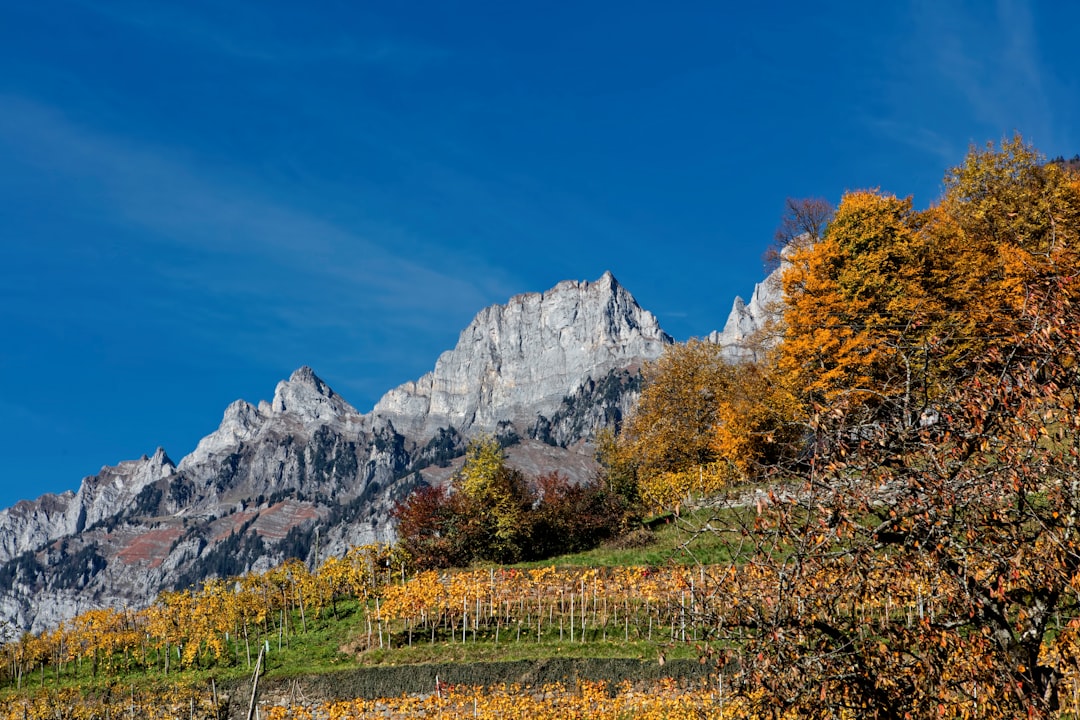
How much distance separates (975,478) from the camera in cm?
816

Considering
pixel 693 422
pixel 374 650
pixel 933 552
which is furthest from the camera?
pixel 693 422

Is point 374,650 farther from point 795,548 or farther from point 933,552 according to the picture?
point 933,552

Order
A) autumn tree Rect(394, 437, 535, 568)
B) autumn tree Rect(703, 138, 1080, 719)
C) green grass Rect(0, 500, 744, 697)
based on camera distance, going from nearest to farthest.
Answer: autumn tree Rect(703, 138, 1080, 719)
green grass Rect(0, 500, 744, 697)
autumn tree Rect(394, 437, 535, 568)

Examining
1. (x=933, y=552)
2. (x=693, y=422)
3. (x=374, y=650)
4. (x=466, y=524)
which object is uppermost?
(x=693, y=422)

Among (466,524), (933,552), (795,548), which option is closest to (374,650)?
(466,524)

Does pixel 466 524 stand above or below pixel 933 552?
above

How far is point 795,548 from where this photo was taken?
8.44 meters

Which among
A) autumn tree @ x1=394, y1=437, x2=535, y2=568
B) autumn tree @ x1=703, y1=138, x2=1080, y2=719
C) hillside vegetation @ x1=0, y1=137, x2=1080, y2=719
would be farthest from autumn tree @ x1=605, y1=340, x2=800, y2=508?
autumn tree @ x1=703, y1=138, x2=1080, y2=719

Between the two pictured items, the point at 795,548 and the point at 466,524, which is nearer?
the point at 795,548

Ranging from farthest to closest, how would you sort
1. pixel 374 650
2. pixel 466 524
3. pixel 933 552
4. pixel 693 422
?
pixel 693 422 → pixel 466 524 → pixel 374 650 → pixel 933 552

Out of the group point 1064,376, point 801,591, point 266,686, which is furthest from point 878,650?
point 266,686

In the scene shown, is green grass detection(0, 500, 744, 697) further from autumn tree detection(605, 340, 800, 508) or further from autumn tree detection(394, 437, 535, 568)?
autumn tree detection(605, 340, 800, 508)

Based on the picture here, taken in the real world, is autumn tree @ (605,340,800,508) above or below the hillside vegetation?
above

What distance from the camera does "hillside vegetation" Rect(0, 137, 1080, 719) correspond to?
8102 mm
